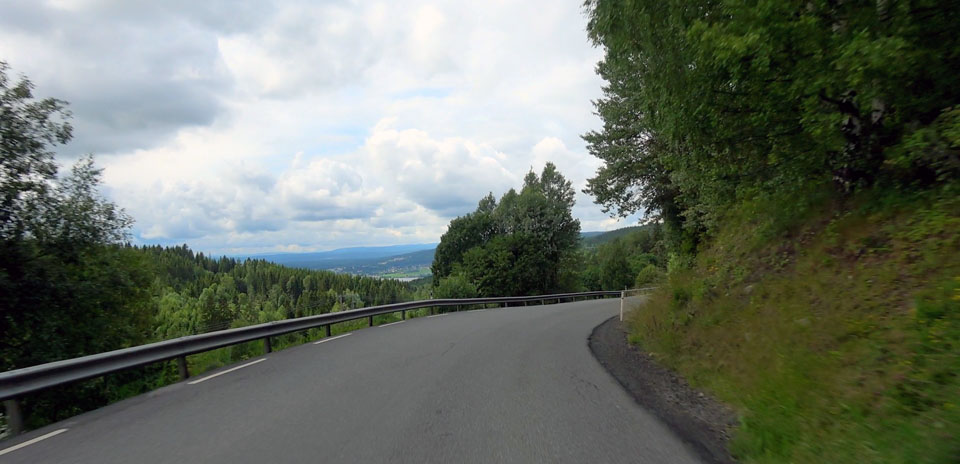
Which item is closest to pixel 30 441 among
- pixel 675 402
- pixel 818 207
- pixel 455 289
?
pixel 675 402

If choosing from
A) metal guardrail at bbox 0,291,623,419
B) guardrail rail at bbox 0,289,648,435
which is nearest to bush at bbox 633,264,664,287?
metal guardrail at bbox 0,291,623,419

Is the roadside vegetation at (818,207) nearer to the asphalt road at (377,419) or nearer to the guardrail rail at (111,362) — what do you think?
the asphalt road at (377,419)

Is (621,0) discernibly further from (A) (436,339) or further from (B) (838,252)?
(A) (436,339)

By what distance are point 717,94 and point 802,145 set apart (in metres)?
1.59

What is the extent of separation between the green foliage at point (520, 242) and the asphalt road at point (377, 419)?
44374 millimetres

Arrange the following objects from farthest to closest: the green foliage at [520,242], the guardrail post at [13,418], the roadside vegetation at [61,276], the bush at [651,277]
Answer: the green foliage at [520,242] < the bush at [651,277] < the roadside vegetation at [61,276] < the guardrail post at [13,418]

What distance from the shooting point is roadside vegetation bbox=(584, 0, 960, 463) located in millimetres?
4164

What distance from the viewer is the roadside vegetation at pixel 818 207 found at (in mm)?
4164

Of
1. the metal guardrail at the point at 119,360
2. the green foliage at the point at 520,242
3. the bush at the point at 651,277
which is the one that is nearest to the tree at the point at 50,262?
the metal guardrail at the point at 119,360

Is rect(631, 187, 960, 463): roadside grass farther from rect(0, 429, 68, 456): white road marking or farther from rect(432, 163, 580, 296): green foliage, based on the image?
rect(432, 163, 580, 296): green foliage

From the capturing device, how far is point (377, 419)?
5285 mm

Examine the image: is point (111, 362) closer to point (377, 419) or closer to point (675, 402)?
point (377, 419)

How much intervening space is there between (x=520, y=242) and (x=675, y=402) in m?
50.3

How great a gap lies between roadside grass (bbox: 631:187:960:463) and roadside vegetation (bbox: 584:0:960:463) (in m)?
0.02
